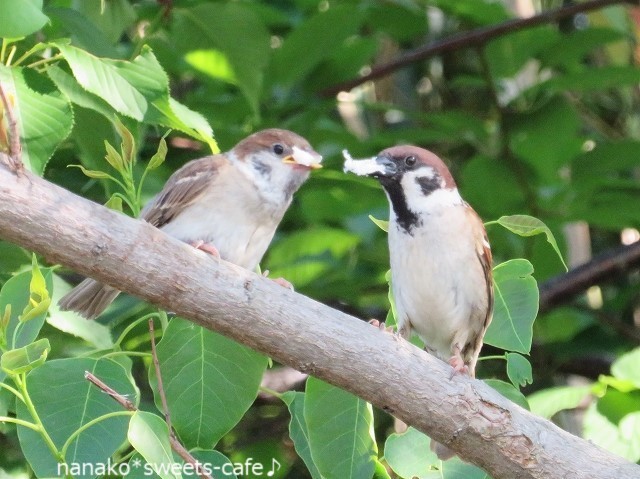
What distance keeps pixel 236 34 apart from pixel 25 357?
1920 mm

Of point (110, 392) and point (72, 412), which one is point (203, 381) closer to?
point (72, 412)

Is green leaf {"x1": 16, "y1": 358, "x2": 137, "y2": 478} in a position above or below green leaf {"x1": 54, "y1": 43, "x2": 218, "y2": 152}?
below

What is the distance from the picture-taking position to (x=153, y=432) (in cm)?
217

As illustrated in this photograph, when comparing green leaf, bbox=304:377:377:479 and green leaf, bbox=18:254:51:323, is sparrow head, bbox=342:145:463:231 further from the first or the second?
green leaf, bbox=18:254:51:323

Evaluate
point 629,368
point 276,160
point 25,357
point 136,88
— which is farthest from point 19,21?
point 629,368

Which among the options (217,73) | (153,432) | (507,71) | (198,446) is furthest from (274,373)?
Result: (153,432)

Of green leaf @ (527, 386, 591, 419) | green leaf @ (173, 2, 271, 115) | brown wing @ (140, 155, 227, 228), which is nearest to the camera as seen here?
green leaf @ (527, 386, 591, 419)

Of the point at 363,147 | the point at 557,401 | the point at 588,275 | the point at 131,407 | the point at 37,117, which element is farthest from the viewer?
the point at 588,275

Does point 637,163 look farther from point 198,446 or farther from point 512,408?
point 198,446

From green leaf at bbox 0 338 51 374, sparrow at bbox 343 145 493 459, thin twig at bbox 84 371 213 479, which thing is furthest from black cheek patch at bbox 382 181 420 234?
green leaf at bbox 0 338 51 374

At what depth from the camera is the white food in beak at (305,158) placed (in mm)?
3508

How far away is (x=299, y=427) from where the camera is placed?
2867mm

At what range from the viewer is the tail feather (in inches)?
122

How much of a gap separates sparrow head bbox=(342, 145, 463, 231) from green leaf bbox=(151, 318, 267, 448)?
2.71 feet
